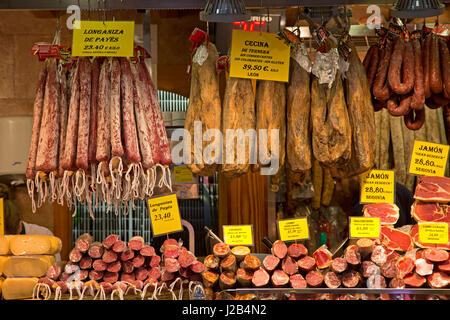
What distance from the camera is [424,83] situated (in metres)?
4.03

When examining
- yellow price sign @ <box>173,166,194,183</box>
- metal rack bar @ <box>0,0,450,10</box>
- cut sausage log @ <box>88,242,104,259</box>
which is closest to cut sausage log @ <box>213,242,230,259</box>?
yellow price sign @ <box>173,166,194,183</box>

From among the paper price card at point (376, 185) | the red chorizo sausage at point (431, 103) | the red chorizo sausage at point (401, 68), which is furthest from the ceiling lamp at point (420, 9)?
the paper price card at point (376, 185)

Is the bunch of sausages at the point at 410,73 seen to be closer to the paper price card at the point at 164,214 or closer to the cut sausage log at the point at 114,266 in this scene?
the paper price card at the point at 164,214

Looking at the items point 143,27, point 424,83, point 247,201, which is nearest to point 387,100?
point 424,83

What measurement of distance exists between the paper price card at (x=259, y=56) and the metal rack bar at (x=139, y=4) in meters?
0.25

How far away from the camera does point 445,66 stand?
13.2 feet

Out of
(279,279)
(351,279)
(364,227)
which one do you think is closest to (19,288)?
(279,279)

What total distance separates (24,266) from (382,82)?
2603mm

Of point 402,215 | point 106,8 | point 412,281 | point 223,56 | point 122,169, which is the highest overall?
point 106,8

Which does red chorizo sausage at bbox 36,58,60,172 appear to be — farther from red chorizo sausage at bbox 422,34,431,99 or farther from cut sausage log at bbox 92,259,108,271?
red chorizo sausage at bbox 422,34,431,99

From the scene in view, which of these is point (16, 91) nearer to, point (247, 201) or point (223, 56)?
point (223, 56)

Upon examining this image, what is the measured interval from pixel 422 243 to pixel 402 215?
82 centimetres

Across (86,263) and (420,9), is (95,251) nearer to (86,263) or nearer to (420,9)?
(86,263)

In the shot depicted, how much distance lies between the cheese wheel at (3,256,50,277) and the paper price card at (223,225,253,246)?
120 cm
